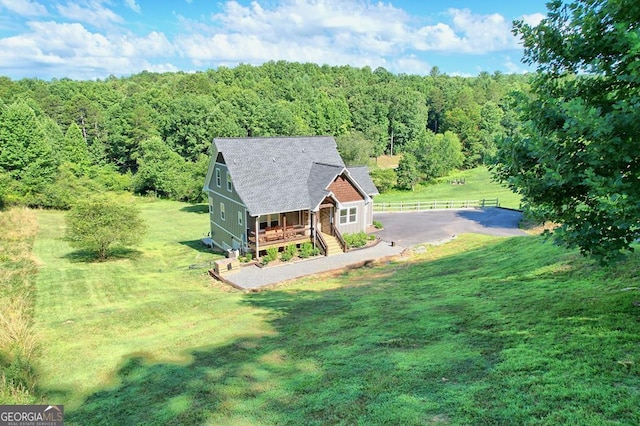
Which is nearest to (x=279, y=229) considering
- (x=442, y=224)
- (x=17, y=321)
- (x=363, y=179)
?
(x=363, y=179)

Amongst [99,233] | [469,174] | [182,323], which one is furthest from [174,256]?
[469,174]

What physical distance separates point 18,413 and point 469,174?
67631 mm

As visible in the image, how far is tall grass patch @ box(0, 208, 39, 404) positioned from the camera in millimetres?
8793

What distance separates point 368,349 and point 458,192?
154ft

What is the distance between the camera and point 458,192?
174ft

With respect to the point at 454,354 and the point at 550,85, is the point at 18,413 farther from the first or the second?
the point at 550,85

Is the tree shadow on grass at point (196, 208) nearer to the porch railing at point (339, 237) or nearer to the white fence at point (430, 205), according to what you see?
the white fence at point (430, 205)

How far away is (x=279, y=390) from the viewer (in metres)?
8.04

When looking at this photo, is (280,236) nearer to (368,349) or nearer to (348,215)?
(348,215)

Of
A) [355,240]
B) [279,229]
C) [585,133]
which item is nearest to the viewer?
[585,133]

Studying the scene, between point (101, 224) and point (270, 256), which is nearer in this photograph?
point (270, 256)

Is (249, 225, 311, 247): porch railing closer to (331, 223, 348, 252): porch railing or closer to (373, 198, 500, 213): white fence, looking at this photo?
(331, 223, 348, 252): porch railing

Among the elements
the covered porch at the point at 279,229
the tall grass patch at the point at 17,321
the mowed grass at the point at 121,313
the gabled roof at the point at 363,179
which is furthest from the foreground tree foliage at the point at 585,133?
the gabled roof at the point at 363,179

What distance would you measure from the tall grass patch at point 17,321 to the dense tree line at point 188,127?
61.1 feet
